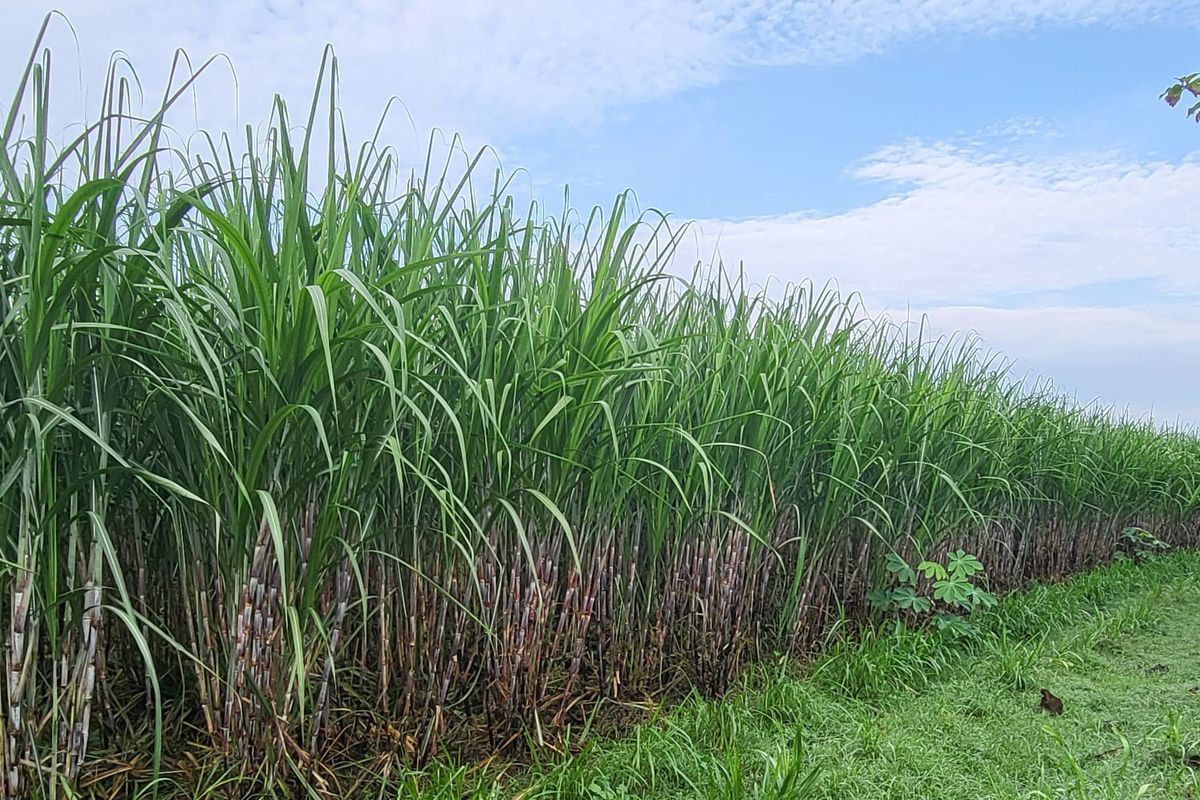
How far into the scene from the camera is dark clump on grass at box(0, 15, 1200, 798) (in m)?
1.14

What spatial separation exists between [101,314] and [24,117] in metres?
0.34

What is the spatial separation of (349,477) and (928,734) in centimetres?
170

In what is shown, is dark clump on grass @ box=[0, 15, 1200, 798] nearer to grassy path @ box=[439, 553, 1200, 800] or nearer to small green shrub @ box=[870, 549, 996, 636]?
grassy path @ box=[439, 553, 1200, 800]

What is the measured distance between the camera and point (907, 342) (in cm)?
361

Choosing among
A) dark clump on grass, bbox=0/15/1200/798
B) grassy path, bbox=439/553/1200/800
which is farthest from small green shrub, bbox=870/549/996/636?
dark clump on grass, bbox=0/15/1200/798

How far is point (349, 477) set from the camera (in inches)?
54.9

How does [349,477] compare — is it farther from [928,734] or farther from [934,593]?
[934,593]

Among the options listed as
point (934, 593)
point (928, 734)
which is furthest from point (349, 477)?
point (934, 593)

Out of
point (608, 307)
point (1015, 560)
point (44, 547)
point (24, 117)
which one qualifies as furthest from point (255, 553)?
point (1015, 560)

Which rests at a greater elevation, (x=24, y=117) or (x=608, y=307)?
(x=24, y=117)

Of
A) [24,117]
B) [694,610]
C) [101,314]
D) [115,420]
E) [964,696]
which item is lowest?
[964,696]

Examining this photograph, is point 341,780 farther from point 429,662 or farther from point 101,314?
point 101,314

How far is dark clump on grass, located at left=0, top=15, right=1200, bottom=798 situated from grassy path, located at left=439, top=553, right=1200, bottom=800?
0.57 feet

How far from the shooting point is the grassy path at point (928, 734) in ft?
5.64
